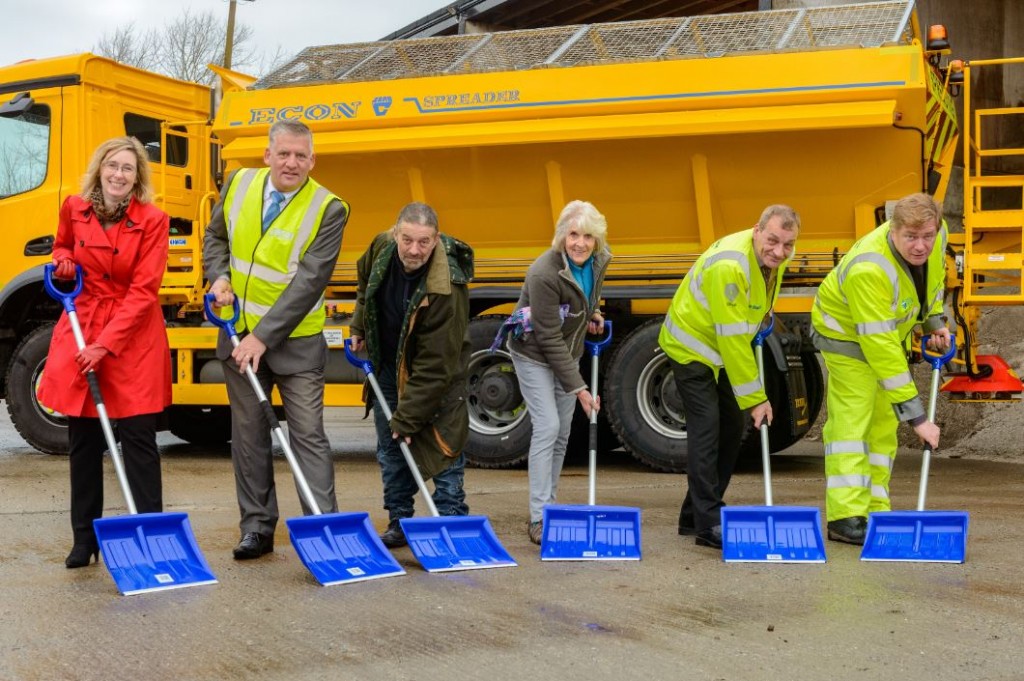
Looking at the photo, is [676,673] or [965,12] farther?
[965,12]

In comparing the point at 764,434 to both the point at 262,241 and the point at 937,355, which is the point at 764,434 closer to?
the point at 937,355

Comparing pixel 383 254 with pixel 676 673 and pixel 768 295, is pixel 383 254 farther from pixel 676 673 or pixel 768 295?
pixel 676 673

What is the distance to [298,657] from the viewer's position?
3793mm

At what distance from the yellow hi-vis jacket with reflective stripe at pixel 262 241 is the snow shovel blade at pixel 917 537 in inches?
98.7

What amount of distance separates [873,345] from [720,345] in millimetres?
648

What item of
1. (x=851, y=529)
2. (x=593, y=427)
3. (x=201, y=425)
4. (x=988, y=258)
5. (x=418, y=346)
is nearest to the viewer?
(x=418, y=346)

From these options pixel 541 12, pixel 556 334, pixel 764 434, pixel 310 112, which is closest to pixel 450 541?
pixel 556 334

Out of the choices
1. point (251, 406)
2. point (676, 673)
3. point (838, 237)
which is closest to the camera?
point (676, 673)

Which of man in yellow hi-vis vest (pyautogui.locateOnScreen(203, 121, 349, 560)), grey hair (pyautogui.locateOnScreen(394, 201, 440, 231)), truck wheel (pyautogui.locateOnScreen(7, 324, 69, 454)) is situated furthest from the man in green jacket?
truck wheel (pyautogui.locateOnScreen(7, 324, 69, 454))

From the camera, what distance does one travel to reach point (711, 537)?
560 centimetres

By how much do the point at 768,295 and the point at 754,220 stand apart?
8.96 ft

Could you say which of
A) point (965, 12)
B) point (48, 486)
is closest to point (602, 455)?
point (48, 486)

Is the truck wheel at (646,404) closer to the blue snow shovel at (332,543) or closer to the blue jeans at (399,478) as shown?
the blue jeans at (399,478)

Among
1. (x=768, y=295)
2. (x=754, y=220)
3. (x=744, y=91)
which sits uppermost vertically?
(x=744, y=91)
